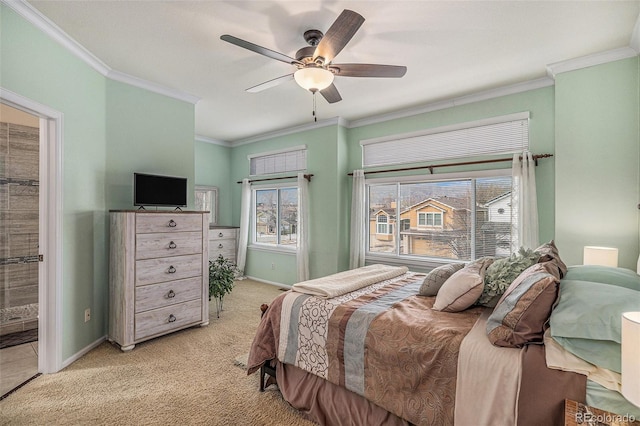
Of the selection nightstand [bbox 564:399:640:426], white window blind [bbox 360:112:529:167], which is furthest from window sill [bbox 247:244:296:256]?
nightstand [bbox 564:399:640:426]

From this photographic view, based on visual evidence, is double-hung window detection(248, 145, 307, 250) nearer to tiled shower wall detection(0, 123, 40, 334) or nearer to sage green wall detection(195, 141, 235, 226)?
sage green wall detection(195, 141, 235, 226)

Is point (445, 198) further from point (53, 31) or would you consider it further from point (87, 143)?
point (53, 31)

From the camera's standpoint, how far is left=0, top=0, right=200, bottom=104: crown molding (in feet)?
7.20

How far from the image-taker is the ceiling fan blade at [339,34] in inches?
69.7

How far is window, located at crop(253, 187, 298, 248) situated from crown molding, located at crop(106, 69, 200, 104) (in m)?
2.33

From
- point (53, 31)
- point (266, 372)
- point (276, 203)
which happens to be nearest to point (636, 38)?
point (266, 372)

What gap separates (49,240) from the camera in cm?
254

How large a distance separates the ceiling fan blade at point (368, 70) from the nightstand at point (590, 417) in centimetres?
211

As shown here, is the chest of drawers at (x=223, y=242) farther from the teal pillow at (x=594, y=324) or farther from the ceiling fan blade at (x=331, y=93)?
the teal pillow at (x=594, y=324)

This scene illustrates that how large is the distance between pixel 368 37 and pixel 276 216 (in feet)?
12.8

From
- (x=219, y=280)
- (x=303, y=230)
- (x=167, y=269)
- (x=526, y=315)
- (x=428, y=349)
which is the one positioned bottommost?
(x=219, y=280)

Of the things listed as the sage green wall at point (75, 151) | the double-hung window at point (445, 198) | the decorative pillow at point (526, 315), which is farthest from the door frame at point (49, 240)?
the double-hung window at point (445, 198)

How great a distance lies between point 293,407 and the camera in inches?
82.6

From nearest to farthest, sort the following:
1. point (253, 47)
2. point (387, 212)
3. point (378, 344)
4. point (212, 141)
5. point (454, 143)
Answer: point (378, 344) → point (253, 47) → point (454, 143) → point (387, 212) → point (212, 141)
